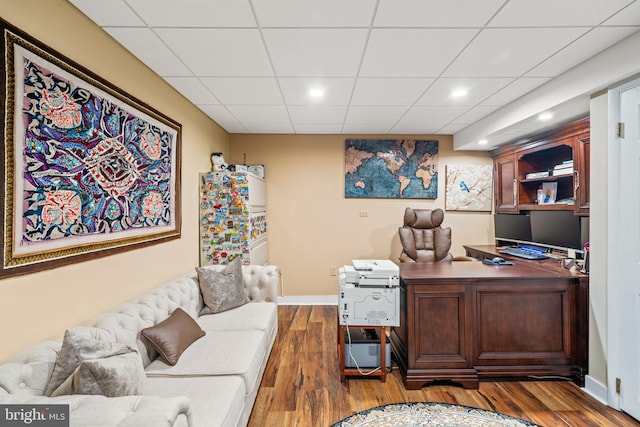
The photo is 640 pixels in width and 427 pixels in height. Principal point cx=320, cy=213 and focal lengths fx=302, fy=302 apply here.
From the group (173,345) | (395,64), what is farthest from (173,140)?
(395,64)

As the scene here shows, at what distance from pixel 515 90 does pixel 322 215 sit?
278 cm

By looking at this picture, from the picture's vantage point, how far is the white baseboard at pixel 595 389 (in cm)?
223

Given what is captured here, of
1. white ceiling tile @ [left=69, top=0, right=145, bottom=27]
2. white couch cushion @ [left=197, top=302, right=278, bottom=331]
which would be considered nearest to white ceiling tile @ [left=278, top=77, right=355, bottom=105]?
white ceiling tile @ [left=69, top=0, right=145, bottom=27]

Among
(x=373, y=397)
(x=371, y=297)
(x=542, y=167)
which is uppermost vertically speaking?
(x=542, y=167)

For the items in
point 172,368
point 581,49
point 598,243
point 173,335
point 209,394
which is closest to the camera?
point 209,394

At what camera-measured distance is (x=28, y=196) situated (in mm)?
1426

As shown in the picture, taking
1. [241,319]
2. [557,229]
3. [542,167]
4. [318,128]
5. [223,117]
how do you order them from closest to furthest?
[241,319], [557,229], [223,117], [542,167], [318,128]

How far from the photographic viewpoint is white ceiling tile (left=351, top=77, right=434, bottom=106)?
2.63 m

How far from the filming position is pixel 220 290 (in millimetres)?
2777

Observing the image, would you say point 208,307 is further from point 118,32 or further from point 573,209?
point 573,209

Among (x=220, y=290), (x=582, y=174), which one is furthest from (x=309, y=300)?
(x=582, y=174)

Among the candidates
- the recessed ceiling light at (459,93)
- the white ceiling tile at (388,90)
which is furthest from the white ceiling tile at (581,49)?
the white ceiling tile at (388,90)

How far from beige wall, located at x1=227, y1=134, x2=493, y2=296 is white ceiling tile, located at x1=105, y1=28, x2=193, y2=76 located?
84.0 inches

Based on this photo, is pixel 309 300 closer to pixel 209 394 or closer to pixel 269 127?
pixel 269 127
